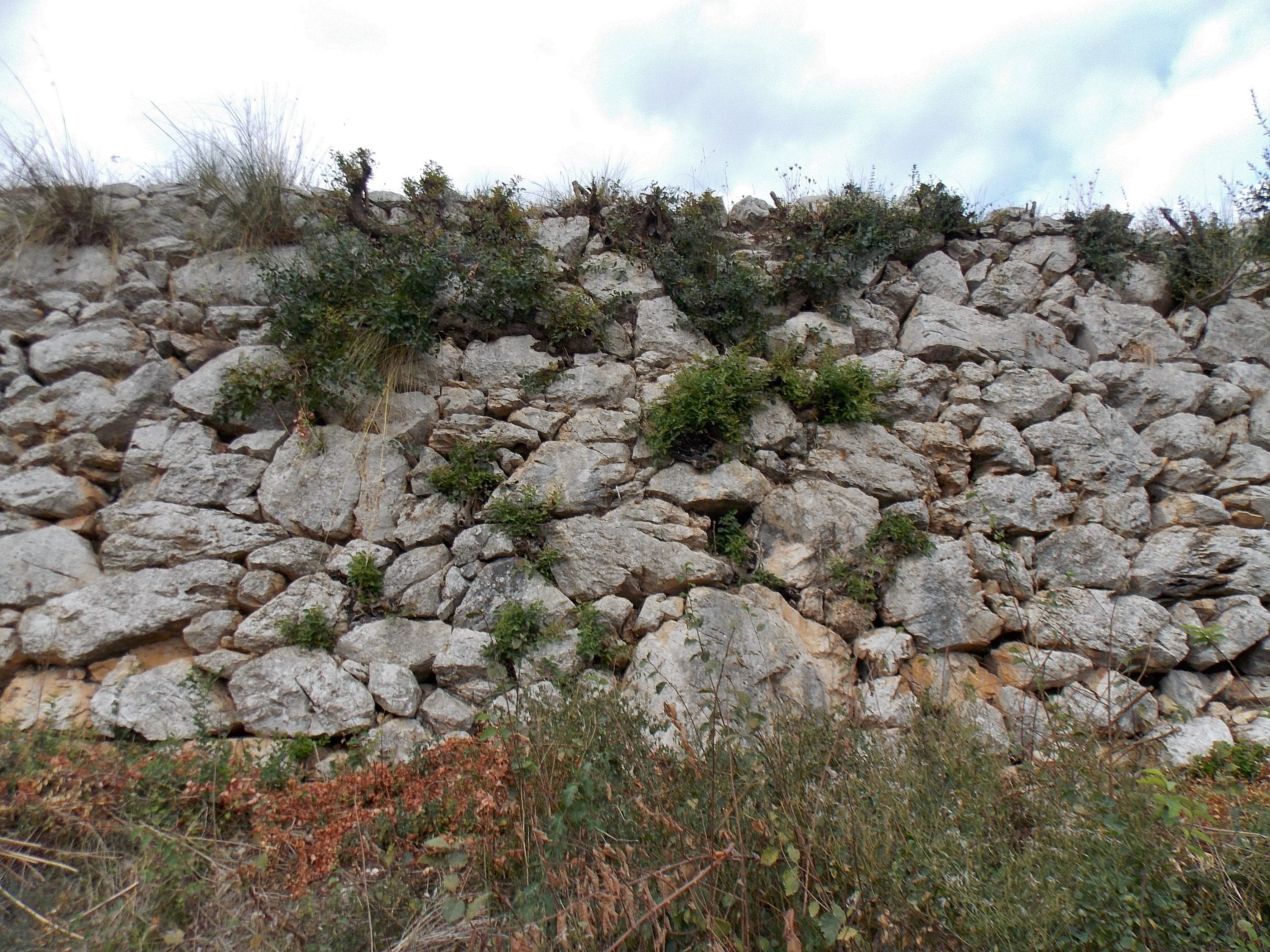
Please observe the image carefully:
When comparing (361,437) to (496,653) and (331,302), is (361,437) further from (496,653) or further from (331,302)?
(496,653)

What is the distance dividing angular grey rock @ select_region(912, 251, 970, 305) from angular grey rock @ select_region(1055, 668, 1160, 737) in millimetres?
3992

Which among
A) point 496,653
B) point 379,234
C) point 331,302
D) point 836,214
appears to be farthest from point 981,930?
point 379,234

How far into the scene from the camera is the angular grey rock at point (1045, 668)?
5.05 m

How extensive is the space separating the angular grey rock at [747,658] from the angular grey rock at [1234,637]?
8.44 feet

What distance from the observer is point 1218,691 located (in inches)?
205

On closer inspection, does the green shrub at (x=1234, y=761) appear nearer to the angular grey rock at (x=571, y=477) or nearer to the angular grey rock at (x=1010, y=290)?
the angular grey rock at (x=571, y=477)

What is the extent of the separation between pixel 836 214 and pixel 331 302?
507 cm

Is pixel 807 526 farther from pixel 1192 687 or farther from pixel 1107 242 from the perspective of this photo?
pixel 1107 242

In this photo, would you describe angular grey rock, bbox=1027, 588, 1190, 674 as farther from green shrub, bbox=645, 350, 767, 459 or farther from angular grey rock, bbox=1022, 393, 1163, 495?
green shrub, bbox=645, 350, 767, 459

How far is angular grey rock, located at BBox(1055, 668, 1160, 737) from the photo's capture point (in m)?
4.68

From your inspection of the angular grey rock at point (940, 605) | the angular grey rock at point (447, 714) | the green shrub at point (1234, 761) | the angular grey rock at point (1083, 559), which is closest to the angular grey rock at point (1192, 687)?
the green shrub at point (1234, 761)

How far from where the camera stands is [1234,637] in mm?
5312

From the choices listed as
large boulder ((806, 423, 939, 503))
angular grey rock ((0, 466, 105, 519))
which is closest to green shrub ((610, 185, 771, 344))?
large boulder ((806, 423, 939, 503))

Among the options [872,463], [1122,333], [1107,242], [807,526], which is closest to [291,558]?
[807,526]
